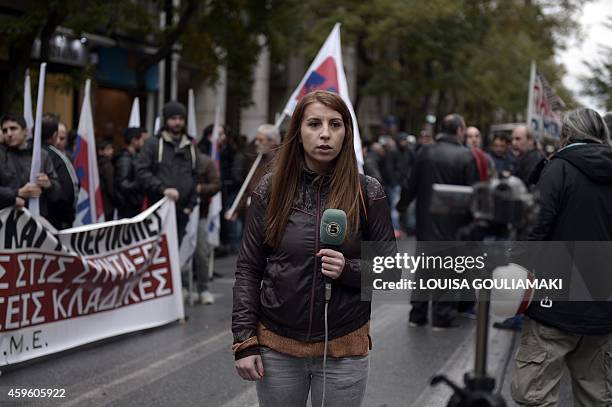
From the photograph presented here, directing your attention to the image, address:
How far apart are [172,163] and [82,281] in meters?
2.09

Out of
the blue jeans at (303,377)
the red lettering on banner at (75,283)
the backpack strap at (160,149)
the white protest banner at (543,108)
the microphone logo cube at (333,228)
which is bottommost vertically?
the red lettering on banner at (75,283)

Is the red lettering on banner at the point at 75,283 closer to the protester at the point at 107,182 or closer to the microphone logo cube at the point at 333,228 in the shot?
the protester at the point at 107,182

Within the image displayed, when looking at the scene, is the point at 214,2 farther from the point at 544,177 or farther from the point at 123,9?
the point at 544,177

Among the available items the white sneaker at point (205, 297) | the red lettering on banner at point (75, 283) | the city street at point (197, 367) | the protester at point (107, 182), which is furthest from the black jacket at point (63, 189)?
the protester at point (107, 182)

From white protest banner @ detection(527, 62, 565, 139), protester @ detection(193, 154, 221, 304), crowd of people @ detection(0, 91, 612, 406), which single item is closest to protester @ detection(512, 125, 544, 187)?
white protest banner @ detection(527, 62, 565, 139)

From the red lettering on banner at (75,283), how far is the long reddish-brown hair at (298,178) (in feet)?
12.5

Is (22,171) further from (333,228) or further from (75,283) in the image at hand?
(333,228)

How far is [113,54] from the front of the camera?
779 inches

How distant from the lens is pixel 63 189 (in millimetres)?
8352

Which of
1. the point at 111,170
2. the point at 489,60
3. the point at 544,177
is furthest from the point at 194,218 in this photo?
the point at 489,60

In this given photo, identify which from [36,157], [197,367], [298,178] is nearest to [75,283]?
[36,157]

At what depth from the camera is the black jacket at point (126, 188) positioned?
9.84 m

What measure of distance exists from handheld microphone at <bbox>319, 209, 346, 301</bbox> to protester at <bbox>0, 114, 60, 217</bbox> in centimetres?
452

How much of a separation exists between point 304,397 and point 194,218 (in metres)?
6.34
